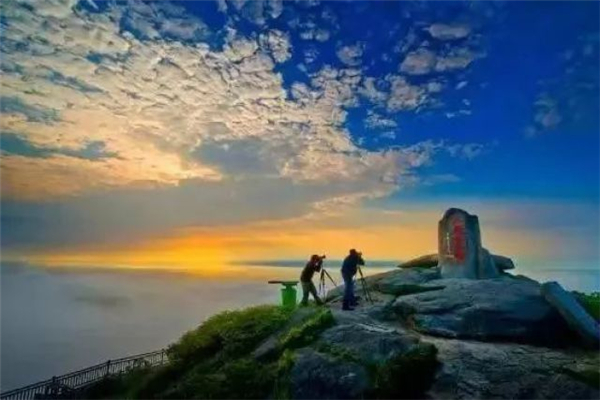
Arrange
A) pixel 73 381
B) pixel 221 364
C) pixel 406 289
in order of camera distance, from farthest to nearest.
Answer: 1. pixel 73 381
2. pixel 406 289
3. pixel 221 364

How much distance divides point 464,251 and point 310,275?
23.2 feet

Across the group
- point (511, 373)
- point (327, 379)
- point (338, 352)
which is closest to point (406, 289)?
point (511, 373)

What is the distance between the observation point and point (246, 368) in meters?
11.6

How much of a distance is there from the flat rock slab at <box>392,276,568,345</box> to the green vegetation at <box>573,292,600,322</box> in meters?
1.59

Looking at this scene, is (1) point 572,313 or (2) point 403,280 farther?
(2) point 403,280

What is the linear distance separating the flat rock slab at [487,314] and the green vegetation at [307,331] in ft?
10.7

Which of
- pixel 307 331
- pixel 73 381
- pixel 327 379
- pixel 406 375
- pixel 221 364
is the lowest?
pixel 73 381

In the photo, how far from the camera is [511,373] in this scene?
10602 millimetres

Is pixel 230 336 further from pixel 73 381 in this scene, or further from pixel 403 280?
pixel 73 381

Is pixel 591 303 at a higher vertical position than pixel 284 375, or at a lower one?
higher

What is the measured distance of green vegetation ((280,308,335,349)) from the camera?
1219 cm

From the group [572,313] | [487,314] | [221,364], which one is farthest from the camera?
[487,314]

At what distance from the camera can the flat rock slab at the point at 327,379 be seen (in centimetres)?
1021

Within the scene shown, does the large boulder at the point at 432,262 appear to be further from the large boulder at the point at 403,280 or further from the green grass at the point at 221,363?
the green grass at the point at 221,363
